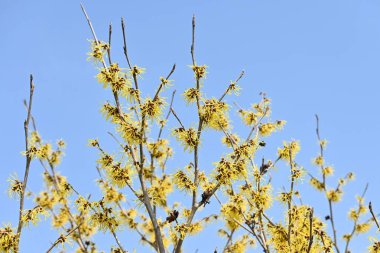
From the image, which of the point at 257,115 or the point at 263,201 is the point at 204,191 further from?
the point at 257,115

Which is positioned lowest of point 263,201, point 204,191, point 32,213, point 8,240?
point 8,240

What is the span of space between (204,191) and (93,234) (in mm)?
4083

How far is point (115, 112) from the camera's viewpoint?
20.4ft

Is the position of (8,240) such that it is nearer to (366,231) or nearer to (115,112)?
(115,112)

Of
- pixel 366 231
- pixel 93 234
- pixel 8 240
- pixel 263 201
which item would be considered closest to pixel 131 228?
pixel 93 234

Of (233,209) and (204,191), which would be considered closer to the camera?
(204,191)

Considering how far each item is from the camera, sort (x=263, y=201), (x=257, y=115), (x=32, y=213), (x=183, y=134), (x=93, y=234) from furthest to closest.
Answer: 1. (x=93, y=234)
2. (x=257, y=115)
3. (x=263, y=201)
4. (x=183, y=134)
5. (x=32, y=213)

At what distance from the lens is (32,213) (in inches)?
221

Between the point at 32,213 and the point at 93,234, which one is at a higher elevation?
the point at 93,234

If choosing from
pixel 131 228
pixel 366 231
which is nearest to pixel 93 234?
pixel 131 228

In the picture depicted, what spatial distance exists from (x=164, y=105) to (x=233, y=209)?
231 centimetres

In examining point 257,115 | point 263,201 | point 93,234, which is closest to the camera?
point 263,201

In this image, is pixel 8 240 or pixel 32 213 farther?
pixel 32 213

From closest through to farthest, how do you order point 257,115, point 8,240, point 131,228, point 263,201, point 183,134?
point 8,240 → point 183,134 → point 263,201 → point 131,228 → point 257,115
